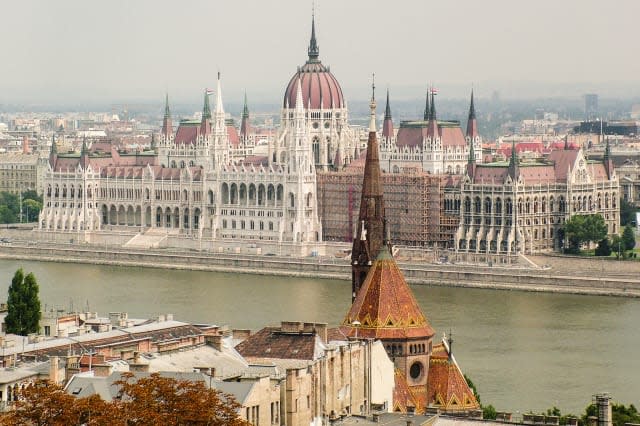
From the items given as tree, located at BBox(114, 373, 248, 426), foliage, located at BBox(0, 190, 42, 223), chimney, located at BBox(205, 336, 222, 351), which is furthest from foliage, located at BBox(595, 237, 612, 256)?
tree, located at BBox(114, 373, 248, 426)

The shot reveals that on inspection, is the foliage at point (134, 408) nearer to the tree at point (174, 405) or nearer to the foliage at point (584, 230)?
the tree at point (174, 405)

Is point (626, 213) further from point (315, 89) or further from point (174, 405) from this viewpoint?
point (174, 405)

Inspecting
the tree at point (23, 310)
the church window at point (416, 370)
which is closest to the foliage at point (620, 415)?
the church window at point (416, 370)

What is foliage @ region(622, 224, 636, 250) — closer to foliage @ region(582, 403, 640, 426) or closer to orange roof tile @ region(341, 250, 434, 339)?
foliage @ region(582, 403, 640, 426)

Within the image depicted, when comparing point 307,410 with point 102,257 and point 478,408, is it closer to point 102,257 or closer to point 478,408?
point 478,408

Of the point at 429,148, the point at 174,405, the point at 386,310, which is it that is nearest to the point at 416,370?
the point at 386,310
